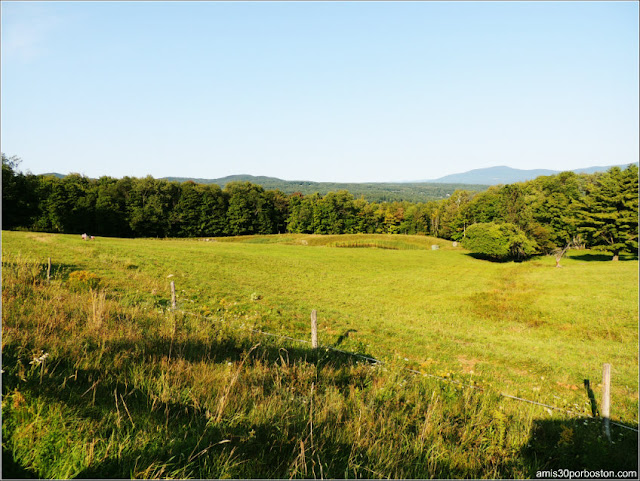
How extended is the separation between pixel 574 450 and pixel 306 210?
352 feet

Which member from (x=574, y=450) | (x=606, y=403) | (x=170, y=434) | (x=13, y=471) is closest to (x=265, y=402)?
(x=170, y=434)

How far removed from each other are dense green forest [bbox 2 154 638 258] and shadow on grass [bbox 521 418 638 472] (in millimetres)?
58700

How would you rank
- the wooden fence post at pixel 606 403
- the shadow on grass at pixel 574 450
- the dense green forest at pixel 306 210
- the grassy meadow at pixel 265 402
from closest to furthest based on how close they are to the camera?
1. the grassy meadow at pixel 265 402
2. the shadow on grass at pixel 574 450
3. the wooden fence post at pixel 606 403
4. the dense green forest at pixel 306 210

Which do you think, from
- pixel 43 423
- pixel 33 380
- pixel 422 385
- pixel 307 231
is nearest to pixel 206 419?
pixel 43 423

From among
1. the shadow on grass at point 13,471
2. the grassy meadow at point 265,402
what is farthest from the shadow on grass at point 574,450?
the shadow on grass at point 13,471

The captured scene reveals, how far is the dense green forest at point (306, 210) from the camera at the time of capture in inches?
2175

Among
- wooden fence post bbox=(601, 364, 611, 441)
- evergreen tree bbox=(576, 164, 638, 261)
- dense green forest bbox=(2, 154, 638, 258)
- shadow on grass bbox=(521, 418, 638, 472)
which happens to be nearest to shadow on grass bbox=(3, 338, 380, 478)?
shadow on grass bbox=(521, 418, 638, 472)

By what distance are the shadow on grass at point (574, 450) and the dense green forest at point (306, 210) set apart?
58700mm

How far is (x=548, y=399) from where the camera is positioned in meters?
9.88

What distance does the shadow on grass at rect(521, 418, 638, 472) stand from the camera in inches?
201

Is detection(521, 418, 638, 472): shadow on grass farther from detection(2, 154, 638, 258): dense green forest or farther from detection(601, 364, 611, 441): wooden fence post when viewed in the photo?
detection(2, 154, 638, 258): dense green forest

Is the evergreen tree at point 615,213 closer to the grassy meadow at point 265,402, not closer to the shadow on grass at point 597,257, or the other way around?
the shadow on grass at point 597,257

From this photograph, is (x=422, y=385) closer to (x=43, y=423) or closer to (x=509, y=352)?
(x=43, y=423)

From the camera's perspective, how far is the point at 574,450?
18.7 ft
